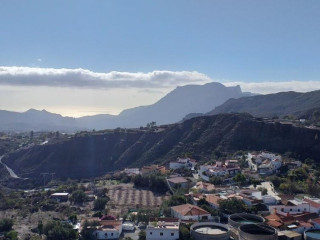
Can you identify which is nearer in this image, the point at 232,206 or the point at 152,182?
the point at 232,206

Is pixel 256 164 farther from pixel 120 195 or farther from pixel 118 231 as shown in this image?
pixel 118 231

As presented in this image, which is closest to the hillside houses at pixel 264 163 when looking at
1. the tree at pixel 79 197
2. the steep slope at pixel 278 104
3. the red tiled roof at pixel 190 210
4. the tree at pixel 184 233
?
the red tiled roof at pixel 190 210

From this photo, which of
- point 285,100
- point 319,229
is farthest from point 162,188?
point 285,100

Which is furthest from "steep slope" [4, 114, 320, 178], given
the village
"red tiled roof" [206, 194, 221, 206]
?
"red tiled roof" [206, 194, 221, 206]

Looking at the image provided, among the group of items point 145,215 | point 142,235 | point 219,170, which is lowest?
point 142,235

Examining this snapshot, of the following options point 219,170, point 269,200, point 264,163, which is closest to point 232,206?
point 269,200

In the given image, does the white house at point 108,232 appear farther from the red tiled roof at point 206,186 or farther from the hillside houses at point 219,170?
the hillside houses at point 219,170

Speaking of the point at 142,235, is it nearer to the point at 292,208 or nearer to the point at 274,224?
the point at 274,224
